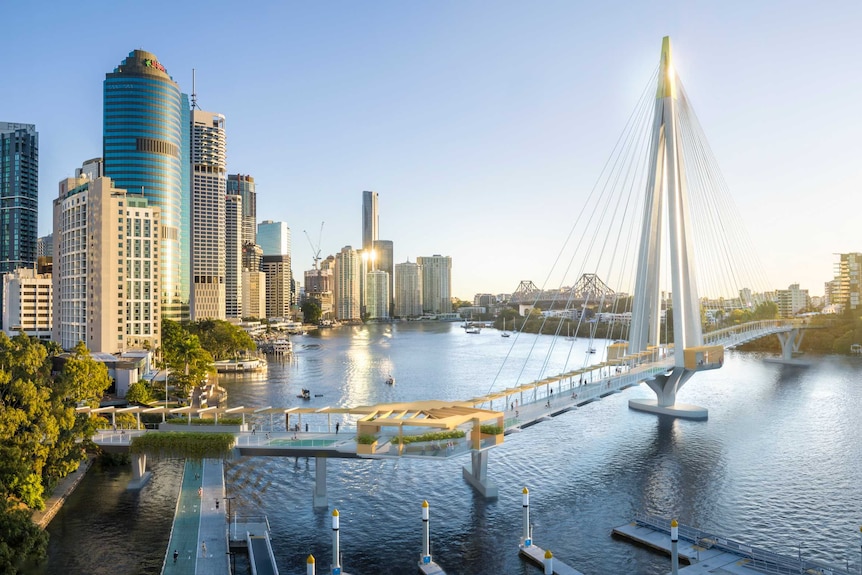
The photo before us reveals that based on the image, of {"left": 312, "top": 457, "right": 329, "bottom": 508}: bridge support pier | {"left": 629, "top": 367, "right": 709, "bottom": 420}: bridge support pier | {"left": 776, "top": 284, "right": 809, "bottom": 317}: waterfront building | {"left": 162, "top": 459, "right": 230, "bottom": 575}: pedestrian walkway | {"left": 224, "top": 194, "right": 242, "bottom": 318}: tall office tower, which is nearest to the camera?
{"left": 162, "top": 459, "right": 230, "bottom": 575}: pedestrian walkway

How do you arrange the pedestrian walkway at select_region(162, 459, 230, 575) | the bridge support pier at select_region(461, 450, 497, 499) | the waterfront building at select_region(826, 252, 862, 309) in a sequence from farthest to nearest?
the waterfront building at select_region(826, 252, 862, 309), the bridge support pier at select_region(461, 450, 497, 499), the pedestrian walkway at select_region(162, 459, 230, 575)

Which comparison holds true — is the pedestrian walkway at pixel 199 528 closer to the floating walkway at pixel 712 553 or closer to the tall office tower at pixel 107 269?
the floating walkway at pixel 712 553

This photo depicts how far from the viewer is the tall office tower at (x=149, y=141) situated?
9288 cm

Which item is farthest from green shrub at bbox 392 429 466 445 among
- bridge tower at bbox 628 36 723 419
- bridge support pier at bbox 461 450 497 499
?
bridge tower at bbox 628 36 723 419

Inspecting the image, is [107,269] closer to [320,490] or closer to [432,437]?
[320,490]

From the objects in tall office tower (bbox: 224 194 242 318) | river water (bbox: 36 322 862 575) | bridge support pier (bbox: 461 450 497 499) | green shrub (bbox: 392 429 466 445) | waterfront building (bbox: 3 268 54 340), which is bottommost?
river water (bbox: 36 322 862 575)

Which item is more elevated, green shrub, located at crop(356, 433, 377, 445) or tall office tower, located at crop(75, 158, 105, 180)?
tall office tower, located at crop(75, 158, 105, 180)

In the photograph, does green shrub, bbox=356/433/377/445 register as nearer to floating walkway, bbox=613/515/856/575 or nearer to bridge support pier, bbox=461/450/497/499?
bridge support pier, bbox=461/450/497/499

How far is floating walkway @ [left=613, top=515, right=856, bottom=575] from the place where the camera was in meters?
20.9

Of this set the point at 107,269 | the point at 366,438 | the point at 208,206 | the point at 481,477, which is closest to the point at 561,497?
the point at 481,477

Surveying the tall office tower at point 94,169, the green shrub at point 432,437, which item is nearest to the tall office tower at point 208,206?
the tall office tower at point 94,169

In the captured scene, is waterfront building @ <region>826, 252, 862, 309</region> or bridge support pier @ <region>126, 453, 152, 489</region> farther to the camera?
waterfront building @ <region>826, 252, 862, 309</region>

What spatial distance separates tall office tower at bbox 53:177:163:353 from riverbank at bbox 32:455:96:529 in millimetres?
41547

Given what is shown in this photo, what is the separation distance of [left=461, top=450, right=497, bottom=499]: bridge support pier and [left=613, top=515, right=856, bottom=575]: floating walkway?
250 inches
